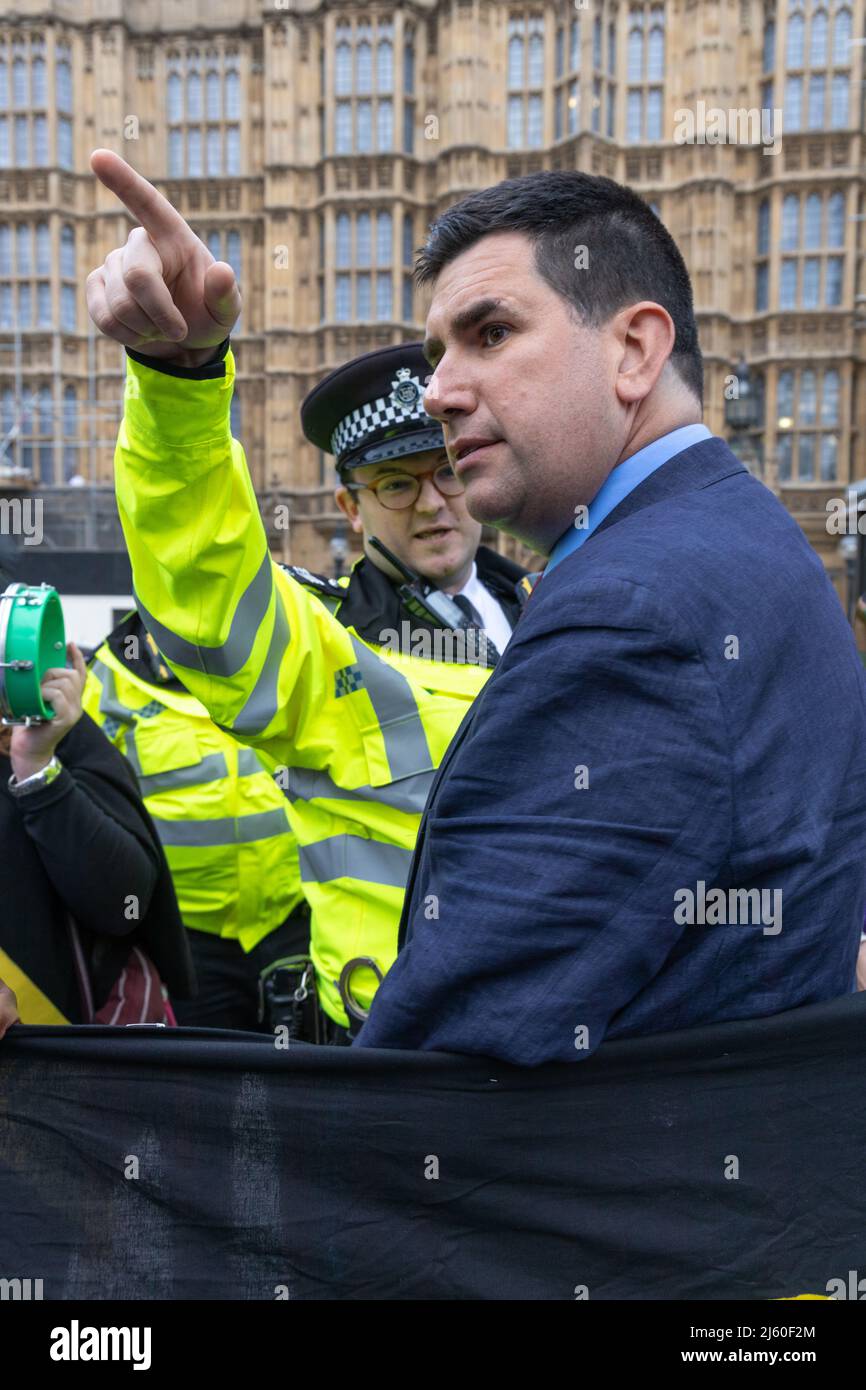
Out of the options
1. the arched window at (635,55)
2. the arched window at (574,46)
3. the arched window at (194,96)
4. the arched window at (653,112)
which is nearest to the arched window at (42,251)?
the arched window at (194,96)

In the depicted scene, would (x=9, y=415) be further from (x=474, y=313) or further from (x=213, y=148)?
(x=474, y=313)

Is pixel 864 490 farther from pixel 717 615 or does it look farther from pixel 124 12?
pixel 124 12

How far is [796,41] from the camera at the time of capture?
21094 millimetres

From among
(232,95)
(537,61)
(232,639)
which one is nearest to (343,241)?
(232,95)

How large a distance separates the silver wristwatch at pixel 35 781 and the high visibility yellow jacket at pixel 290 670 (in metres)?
0.35

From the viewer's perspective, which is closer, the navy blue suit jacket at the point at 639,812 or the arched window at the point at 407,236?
the navy blue suit jacket at the point at 639,812

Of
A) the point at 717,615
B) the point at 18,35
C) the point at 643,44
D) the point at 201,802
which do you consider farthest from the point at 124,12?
the point at 717,615

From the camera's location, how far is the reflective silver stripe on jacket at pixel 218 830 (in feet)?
9.58

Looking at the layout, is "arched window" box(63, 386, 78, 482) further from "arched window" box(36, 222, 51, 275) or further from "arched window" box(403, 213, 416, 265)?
"arched window" box(403, 213, 416, 265)

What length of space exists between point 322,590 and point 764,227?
74.3ft

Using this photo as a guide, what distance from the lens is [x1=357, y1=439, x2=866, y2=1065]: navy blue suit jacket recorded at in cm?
84

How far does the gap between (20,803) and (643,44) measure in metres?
24.1

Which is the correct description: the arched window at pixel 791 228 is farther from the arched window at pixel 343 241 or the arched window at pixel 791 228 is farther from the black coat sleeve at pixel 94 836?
the black coat sleeve at pixel 94 836

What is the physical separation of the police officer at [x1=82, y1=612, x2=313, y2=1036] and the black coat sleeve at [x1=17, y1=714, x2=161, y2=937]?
38.2 inches
